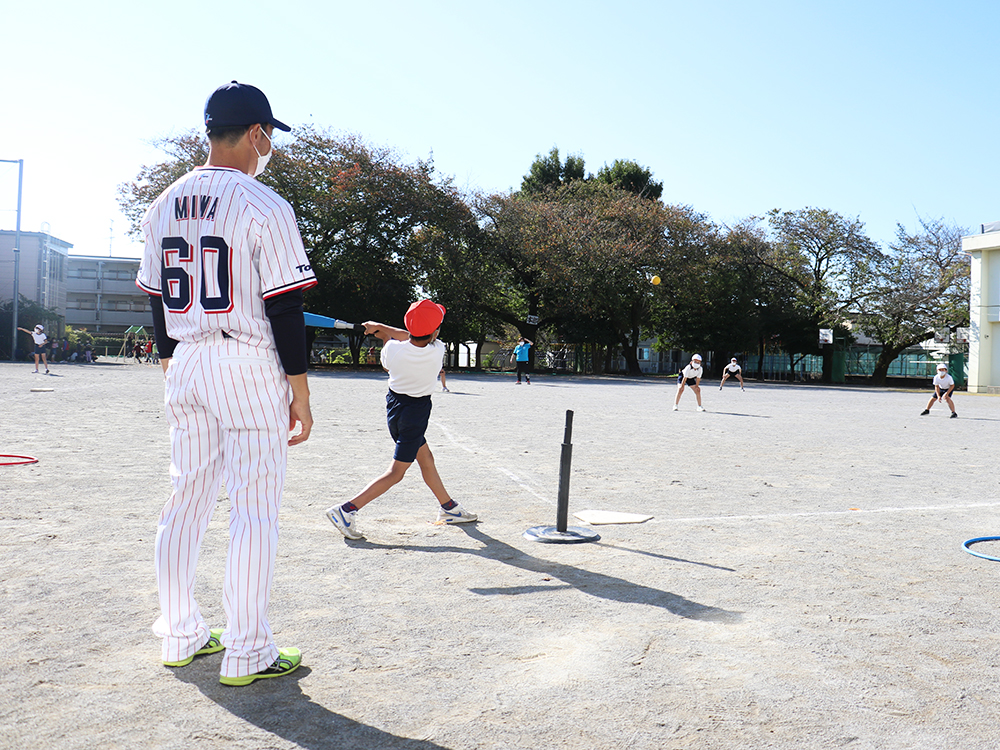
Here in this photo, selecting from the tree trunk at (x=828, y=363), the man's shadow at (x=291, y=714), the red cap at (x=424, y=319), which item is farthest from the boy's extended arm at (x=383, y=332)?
the tree trunk at (x=828, y=363)

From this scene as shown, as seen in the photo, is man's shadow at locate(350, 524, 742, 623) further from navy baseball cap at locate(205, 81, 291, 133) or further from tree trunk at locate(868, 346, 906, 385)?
tree trunk at locate(868, 346, 906, 385)

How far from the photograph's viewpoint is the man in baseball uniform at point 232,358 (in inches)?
108

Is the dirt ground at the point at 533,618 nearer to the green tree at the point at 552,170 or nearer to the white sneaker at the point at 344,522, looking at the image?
the white sneaker at the point at 344,522

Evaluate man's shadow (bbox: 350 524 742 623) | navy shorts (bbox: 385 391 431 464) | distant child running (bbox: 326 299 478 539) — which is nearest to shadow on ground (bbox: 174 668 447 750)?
man's shadow (bbox: 350 524 742 623)

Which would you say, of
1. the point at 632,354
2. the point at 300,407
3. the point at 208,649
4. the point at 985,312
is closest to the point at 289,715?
the point at 208,649

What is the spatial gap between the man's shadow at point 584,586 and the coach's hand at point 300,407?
1534mm

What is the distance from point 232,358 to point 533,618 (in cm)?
185

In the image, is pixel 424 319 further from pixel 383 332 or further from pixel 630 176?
pixel 630 176

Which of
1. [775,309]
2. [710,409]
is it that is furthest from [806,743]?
[775,309]

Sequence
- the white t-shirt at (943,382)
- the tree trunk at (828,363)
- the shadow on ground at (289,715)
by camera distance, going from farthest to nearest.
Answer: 1. the tree trunk at (828,363)
2. the white t-shirt at (943,382)
3. the shadow on ground at (289,715)

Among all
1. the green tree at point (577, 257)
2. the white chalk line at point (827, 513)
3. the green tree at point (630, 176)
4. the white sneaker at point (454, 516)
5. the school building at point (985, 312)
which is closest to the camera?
the white sneaker at point (454, 516)

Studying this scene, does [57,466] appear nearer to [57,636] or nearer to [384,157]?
[57,636]

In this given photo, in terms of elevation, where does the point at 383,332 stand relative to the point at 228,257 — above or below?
below

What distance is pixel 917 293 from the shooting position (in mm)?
43594
